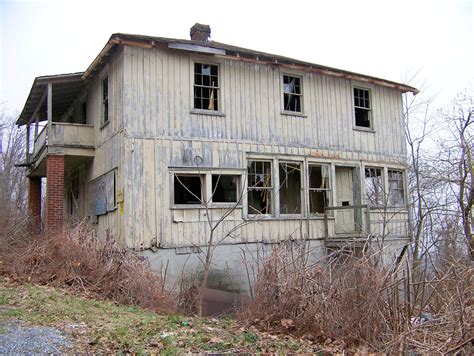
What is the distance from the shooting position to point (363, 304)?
8.47 metres

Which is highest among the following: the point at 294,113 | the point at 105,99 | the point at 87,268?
the point at 105,99

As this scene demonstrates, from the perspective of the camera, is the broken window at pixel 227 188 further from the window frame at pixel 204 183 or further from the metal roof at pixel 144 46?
the metal roof at pixel 144 46

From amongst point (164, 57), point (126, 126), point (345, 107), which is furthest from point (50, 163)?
point (345, 107)

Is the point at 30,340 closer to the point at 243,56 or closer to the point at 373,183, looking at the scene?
the point at 243,56

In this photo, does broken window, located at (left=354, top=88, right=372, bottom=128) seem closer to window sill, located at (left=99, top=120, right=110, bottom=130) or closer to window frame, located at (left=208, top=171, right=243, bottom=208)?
window frame, located at (left=208, top=171, right=243, bottom=208)

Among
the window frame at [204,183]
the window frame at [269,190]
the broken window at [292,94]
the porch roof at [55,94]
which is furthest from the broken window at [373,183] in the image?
the porch roof at [55,94]

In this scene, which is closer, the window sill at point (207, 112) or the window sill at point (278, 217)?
the window sill at point (207, 112)

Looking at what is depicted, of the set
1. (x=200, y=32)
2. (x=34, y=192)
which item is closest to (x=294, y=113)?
(x=200, y=32)

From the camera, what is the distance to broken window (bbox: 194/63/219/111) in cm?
1593

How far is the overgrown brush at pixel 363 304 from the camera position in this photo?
7.72 meters

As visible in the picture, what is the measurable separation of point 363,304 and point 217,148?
8343 millimetres

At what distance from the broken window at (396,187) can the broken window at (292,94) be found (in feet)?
16.1

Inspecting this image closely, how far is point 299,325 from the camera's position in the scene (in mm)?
9219

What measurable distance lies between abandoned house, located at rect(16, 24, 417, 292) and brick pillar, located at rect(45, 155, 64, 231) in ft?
0.12
